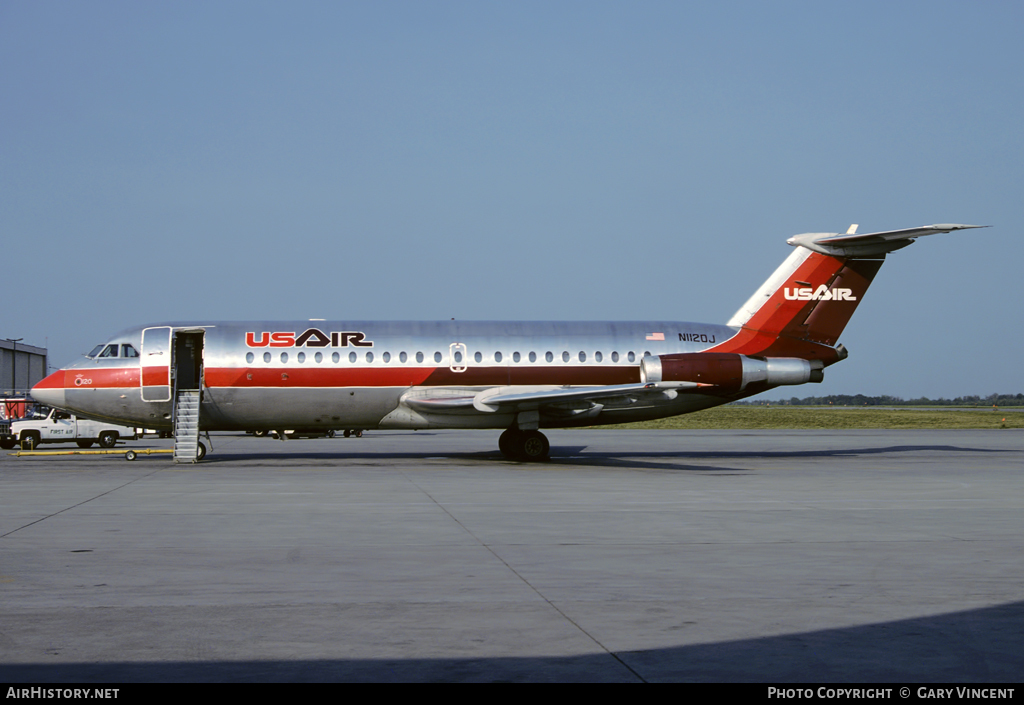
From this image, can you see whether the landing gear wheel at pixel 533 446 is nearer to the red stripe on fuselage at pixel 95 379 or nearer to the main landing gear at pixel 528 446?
the main landing gear at pixel 528 446

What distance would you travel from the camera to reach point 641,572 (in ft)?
31.4

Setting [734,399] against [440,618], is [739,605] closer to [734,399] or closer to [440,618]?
[440,618]

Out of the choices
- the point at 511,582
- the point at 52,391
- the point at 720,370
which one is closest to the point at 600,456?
the point at 720,370

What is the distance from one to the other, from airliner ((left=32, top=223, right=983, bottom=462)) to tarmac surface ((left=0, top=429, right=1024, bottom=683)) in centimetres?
753

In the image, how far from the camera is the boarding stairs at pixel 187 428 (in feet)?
88.5

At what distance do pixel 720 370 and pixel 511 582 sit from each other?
19304mm

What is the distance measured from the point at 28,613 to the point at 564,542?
6.07 m

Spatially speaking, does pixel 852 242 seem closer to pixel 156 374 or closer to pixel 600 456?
pixel 600 456

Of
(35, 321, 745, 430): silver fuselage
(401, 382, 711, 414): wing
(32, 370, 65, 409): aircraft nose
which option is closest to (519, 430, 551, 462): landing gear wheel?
(35, 321, 745, 430): silver fuselage

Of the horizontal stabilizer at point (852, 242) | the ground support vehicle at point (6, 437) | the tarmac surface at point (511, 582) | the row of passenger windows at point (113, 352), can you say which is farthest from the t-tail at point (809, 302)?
the ground support vehicle at point (6, 437)

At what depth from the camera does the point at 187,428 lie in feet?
88.9

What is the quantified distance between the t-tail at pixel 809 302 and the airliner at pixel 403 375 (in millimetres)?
426
